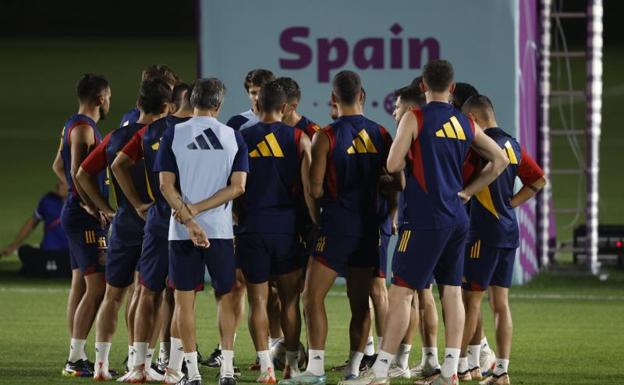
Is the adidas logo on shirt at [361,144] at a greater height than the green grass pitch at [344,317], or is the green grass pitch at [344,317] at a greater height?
the adidas logo on shirt at [361,144]

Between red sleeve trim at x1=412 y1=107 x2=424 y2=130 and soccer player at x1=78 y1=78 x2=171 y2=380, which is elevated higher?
red sleeve trim at x1=412 y1=107 x2=424 y2=130

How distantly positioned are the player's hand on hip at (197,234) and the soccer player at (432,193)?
44.8 inches

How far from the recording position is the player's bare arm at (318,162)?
30.7 feet

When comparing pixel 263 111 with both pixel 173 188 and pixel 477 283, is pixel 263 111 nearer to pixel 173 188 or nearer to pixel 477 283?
pixel 173 188

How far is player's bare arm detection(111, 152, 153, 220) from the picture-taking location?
955cm

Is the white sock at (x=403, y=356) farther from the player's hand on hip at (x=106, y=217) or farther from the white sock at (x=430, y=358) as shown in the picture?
the player's hand on hip at (x=106, y=217)

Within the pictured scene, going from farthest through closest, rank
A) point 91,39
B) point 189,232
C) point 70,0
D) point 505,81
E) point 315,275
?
point 70,0 → point 91,39 → point 505,81 → point 315,275 → point 189,232

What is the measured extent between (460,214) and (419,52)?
21.3ft

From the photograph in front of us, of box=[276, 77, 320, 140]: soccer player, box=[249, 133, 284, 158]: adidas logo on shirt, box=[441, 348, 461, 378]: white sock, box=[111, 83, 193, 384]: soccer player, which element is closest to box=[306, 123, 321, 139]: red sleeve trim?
box=[276, 77, 320, 140]: soccer player

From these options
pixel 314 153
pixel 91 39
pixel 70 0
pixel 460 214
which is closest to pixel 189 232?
pixel 314 153

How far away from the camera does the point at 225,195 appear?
29.5 ft

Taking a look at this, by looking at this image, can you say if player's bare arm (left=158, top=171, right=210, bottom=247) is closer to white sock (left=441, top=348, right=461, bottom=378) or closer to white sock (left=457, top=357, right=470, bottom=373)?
white sock (left=441, top=348, right=461, bottom=378)

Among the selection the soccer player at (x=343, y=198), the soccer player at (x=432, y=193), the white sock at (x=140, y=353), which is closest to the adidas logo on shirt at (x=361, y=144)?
the soccer player at (x=343, y=198)

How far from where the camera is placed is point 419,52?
15.5 meters
